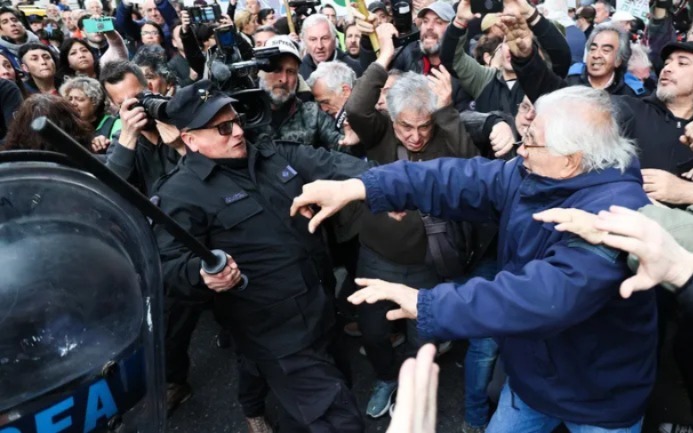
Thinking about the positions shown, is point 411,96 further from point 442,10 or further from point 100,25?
point 100,25

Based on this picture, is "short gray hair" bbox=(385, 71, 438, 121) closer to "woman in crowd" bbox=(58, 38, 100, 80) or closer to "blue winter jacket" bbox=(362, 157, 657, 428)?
"blue winter jacket" bbox=(362, 157, 657, 428)

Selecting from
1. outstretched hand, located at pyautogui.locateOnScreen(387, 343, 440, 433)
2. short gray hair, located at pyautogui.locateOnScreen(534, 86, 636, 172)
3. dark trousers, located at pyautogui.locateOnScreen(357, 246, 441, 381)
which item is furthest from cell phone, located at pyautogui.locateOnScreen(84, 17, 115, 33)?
outstretched hand, located at pyautogui.locateOnScreen(387, 343, 440, 433)

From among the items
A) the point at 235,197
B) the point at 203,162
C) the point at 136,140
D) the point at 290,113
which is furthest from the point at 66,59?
the point at 235,197

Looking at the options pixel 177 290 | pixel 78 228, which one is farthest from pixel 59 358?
pixel 177 290

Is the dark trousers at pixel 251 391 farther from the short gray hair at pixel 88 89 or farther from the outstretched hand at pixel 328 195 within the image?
the short gray hair at pixel 88 89

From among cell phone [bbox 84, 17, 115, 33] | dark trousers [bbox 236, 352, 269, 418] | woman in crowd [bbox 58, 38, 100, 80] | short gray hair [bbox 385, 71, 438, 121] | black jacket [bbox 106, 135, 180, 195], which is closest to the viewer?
short gray hair [bbox 385, 71, 438, 121]

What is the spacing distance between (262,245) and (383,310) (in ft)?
3.31

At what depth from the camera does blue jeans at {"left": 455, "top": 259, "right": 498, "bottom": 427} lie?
262 cm

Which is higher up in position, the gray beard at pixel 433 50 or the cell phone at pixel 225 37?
the cell phone at pixel 225 37

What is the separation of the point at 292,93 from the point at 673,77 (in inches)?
88.7

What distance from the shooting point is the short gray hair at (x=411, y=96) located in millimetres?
2580

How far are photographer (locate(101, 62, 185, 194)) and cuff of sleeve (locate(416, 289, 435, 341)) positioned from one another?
1.84 m

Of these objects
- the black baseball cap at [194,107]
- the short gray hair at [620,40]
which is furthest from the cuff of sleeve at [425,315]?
the short gray hair at [620,40]

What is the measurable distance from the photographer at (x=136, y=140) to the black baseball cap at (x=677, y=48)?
2785 millimetres
